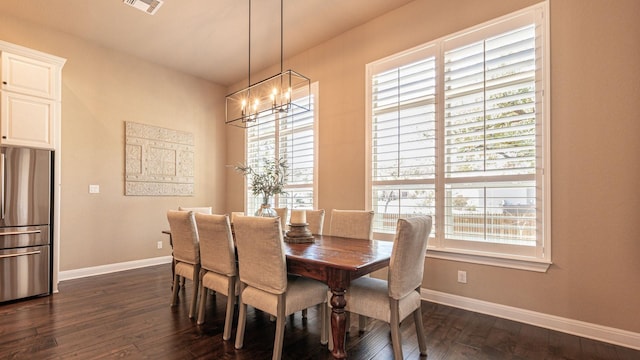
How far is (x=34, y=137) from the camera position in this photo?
11.1ft

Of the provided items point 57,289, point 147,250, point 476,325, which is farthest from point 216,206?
point 476,325

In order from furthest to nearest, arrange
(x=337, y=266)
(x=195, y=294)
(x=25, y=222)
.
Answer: (x=25, y=222) → (x=195, y=294) → (x=337, y=266)

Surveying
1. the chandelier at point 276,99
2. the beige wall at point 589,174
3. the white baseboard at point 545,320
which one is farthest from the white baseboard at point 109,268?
the beige wall at point 589,174

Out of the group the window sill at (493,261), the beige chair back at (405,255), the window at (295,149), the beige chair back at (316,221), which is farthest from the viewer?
the window at (295,149)

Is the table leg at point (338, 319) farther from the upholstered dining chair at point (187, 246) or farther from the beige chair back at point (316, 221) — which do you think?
the upholstered dining chair at point (187, 246)

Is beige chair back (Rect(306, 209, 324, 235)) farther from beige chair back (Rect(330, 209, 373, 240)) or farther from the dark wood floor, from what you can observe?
the dark wood floor

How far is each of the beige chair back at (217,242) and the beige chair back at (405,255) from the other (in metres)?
1.24

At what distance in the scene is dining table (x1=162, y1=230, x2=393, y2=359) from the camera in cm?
186

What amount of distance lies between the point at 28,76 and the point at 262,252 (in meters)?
3.53

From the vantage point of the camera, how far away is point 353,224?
9.90 feet

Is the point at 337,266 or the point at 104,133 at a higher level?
the point at 104,133

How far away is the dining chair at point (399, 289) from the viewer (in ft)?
6.12

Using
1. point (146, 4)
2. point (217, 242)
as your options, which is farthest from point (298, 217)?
point (146, 4)

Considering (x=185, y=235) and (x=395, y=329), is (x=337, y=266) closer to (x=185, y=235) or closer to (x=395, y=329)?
(x=395, y=329)
